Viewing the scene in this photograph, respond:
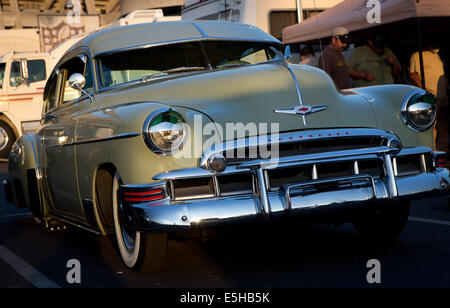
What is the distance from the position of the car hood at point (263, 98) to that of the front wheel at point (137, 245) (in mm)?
692

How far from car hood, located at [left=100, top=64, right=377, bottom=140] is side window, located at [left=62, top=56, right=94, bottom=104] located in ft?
2.88

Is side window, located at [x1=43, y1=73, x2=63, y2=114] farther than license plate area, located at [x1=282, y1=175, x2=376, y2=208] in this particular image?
Yes

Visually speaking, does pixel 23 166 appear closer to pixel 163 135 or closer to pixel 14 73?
pixel 163 135

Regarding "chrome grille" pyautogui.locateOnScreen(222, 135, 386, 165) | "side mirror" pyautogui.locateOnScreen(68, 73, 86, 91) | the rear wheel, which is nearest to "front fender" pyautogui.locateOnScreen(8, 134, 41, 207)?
"side mirror" pyautogui.locateOnScreen(68, 73, 86, 91)

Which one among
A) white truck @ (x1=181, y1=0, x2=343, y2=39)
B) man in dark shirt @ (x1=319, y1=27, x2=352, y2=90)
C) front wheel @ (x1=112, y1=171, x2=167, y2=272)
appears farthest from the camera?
white truck @ (x1=181, y1=0, x2=343, y2=39)

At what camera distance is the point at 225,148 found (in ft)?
13.6

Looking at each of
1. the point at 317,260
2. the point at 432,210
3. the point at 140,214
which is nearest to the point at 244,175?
the point at 140,214

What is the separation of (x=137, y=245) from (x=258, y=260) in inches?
33.9

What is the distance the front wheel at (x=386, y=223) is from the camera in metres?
5.27

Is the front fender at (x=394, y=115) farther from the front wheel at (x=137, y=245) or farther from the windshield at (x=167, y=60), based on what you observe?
the front wheel at (x=137, y=245)

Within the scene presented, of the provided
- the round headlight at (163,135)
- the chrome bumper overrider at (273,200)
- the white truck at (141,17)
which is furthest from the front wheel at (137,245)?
the white truck at (141,17)

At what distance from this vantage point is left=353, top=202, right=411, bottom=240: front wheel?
17.3ft

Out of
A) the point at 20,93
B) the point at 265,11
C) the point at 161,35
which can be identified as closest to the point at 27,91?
the point at 20,93

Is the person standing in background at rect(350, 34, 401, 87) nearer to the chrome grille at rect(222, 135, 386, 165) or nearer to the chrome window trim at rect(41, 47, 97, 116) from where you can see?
the chrome window trim at rect(41, 47, 97, 116)
